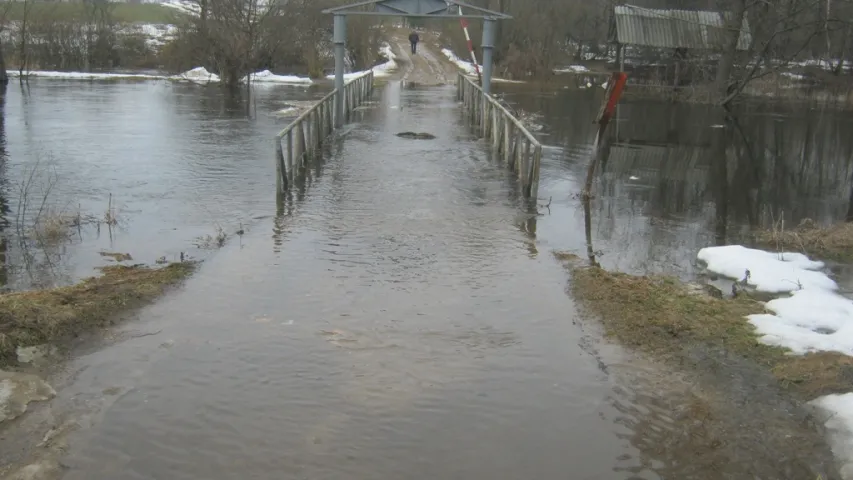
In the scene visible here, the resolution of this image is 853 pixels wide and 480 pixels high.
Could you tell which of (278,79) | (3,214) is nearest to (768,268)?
(3,214)

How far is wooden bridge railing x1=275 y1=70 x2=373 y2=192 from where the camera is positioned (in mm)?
12086

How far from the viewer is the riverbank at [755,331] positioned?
5.38 metres

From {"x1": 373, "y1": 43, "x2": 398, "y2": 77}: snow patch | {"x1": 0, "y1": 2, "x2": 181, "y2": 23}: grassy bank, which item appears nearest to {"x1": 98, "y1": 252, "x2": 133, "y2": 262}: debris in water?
{"x1": 0, "y1": 2, "x2": 181, "y2": 23}: grassy bank

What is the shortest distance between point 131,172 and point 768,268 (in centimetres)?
1089

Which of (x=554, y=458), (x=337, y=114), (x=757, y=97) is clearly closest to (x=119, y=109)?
(x=337, y=114)

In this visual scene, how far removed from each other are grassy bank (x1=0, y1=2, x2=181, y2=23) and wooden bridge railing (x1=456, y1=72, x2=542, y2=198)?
98.8ft

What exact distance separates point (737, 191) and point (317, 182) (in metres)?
8.11

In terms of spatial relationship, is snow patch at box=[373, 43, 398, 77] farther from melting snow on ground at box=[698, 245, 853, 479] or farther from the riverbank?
the riverbank

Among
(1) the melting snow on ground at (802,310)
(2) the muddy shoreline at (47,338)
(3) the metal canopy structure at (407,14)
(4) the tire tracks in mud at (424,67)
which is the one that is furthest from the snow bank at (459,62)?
(2) the muddy shoreline at (47,338)

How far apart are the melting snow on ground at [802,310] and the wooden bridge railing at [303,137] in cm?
646

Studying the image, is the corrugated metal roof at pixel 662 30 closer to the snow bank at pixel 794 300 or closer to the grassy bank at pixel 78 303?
the snow bank at pixel 794 300

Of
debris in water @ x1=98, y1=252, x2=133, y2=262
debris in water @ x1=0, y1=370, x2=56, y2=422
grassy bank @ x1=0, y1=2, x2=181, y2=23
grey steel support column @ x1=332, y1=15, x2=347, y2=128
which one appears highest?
grassy bank @ x1=0, y1=2, x2=181, y2=23

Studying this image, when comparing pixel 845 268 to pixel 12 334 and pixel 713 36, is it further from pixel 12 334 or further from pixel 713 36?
pixel 713 36

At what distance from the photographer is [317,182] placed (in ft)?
43.2
